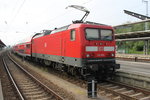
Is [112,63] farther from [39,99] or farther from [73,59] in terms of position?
[39,99]

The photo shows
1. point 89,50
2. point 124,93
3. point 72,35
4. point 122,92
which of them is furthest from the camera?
point 72,35

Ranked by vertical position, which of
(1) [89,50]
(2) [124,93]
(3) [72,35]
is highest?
(3) [72,35]

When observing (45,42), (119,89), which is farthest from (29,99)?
(45,42)

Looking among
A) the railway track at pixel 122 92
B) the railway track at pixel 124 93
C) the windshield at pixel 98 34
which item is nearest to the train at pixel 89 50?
the windshield at pixel 98 34

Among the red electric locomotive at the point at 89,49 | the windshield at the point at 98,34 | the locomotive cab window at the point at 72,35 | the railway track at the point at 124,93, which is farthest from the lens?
the locomotive cab window at the point at 72,35

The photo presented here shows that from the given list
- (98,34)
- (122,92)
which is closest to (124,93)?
(122,92)

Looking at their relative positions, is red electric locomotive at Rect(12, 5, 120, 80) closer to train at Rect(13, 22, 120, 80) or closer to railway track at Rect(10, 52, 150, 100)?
train at Rect(13, 22, 120, 80)

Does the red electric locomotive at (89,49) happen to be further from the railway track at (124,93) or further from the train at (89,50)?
the railway track at (124,93)

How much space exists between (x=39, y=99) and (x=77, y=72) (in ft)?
11.6

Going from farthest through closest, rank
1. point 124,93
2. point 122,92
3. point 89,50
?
point 89,50, point 122,92, point 124,93

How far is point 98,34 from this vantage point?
33.2 feet

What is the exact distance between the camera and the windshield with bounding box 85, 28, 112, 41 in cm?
978

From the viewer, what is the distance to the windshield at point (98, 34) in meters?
9.78

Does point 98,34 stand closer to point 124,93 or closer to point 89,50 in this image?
point 89,50
